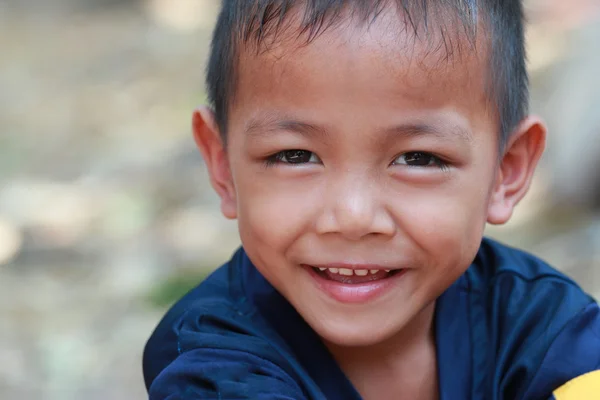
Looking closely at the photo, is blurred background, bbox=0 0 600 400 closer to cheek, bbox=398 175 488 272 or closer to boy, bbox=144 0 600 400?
boy, bbox=144 0 600 400

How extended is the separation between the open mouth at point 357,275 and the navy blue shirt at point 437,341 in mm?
193

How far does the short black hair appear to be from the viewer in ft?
5.24

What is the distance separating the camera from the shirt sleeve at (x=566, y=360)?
174 centimetres

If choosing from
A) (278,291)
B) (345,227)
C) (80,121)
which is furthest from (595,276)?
(80,121)

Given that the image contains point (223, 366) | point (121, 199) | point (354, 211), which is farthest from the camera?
point (121, 199)

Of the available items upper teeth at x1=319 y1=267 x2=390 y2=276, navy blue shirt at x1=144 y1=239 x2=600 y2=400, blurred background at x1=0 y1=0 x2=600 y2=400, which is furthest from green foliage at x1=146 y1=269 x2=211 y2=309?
upper teeth at x1=319 y1=267 x2=390 y2=276

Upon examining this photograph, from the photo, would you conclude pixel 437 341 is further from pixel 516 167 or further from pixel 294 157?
pixel 294 157

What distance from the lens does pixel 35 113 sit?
495 centimetres

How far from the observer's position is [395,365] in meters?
1.96

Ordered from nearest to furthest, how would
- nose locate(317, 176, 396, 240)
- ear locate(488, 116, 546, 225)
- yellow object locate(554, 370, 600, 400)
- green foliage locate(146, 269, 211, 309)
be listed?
nose locate(317, 176, 396, 240), yellow object locate(554, 370, 600, 400), ear locate(488, 116, 546, 225), green foliage locate(146, 269, 211, 309)

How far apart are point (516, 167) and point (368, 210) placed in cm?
48

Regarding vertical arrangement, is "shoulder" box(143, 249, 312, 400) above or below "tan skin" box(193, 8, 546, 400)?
below

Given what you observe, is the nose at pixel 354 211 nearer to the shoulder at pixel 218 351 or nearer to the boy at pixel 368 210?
the boy at pixel 368 210

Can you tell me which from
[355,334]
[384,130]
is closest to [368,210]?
[384,130]
